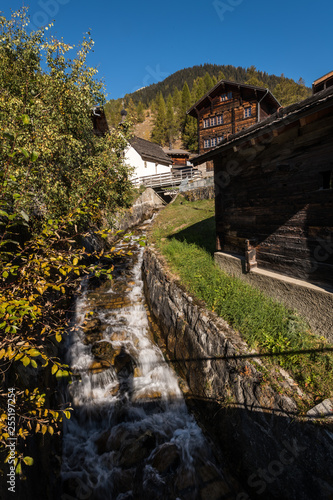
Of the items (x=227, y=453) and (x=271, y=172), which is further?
(x=271, y=172)

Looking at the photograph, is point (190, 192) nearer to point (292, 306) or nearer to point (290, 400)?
point (292, 306)

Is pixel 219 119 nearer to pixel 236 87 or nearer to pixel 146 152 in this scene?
pixel 236 87

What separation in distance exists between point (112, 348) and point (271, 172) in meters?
7.51

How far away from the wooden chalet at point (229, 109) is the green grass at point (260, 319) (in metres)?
22.9

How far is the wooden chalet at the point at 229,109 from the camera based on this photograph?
26.5m

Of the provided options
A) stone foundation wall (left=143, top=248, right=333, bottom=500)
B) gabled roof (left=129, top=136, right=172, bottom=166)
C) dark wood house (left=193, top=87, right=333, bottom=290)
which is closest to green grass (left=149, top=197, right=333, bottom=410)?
stone foundation wall (left=143, top=248, right=333, bottom=500)

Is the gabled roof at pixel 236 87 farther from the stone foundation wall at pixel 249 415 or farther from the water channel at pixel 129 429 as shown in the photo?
the water channel at pixel 129 429

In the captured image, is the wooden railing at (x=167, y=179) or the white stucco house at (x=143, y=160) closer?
the wooden railing at (x=167, y=179)

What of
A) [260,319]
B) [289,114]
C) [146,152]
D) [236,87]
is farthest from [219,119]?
[260,319]

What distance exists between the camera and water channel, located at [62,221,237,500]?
4.82 m

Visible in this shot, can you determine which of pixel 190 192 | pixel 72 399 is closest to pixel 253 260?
pixel 72 399

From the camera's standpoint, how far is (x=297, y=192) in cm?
525

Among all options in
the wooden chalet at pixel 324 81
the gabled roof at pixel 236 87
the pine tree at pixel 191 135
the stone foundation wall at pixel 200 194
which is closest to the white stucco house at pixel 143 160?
the stone foundation wall at pixel 200 194

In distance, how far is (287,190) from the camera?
5488mm
